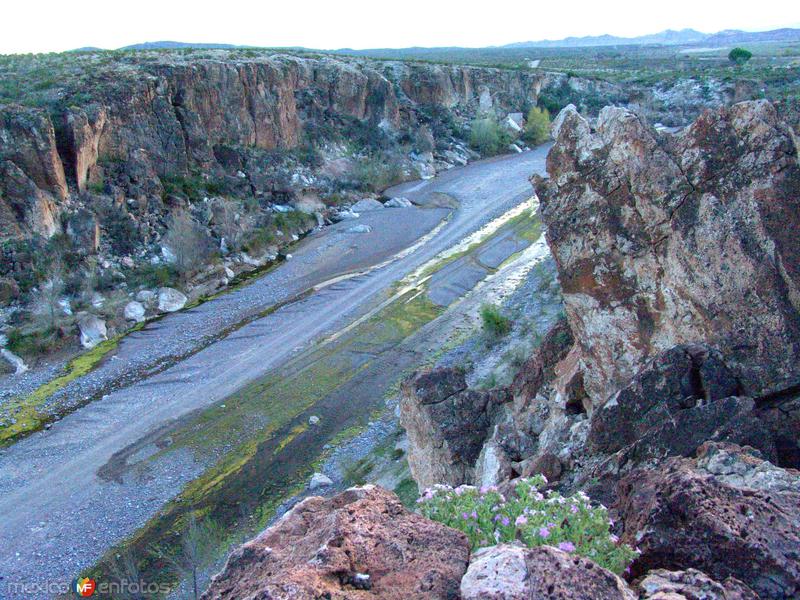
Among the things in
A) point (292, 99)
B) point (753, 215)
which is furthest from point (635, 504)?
point (292, 99)

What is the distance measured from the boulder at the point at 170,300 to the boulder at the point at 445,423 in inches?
660

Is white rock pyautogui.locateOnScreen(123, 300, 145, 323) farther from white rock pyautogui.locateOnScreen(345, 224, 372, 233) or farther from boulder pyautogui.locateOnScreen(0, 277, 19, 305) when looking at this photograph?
white rock pyautogui.locateOnScreen(345, 224, 372, 233)

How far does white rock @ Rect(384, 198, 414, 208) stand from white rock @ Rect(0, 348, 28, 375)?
73.3 ft

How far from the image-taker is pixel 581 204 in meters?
9.52

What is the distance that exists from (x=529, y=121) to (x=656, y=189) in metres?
49.9

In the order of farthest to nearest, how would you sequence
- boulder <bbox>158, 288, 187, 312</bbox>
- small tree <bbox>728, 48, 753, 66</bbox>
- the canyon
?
1. small tree <bbox>728, 48, 753, 66</bbox>
2. boulder <bbox>158, 288, 187, 312</bbox>
3. the canyon

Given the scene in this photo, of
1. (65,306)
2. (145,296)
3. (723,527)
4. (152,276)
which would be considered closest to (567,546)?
(723,527)

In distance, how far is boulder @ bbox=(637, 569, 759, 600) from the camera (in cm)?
341

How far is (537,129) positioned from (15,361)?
149 ft

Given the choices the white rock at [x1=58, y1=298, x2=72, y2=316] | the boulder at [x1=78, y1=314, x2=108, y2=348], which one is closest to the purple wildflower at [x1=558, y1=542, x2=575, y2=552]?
the boulder at [x1=78, y1=314, x2=108, y2=348]

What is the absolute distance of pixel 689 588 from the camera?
347 centimetres

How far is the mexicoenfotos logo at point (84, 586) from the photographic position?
1187 cm

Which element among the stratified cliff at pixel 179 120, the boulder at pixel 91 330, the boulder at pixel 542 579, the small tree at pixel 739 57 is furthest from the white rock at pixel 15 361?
the small tree at pixel 739 57

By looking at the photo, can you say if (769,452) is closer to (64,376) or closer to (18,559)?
(18,559)
